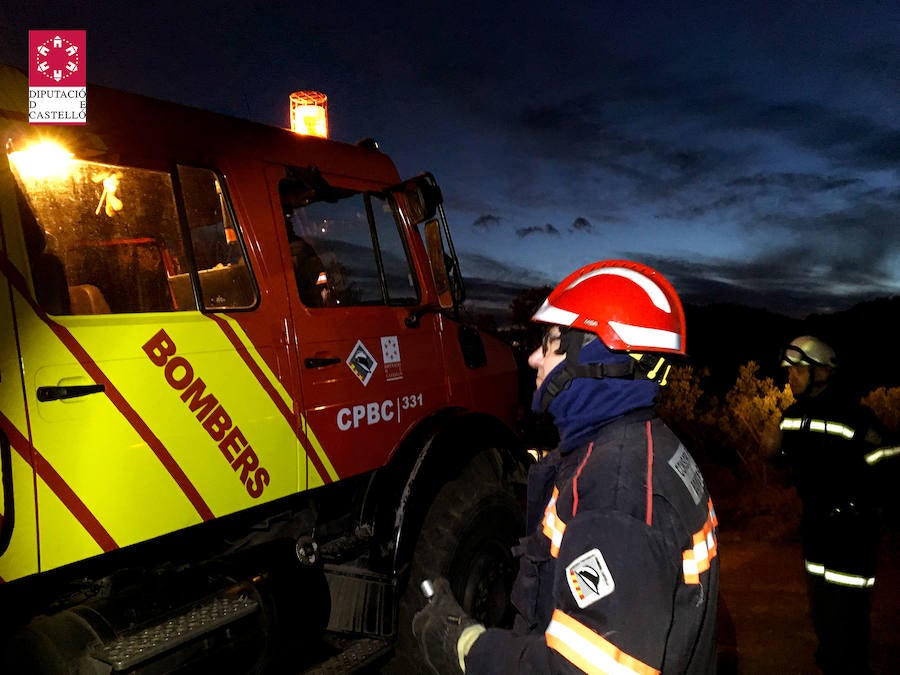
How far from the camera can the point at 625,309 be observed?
162 centimetres

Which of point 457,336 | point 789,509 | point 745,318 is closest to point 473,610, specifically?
point 457,336

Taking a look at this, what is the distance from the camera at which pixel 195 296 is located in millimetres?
2500

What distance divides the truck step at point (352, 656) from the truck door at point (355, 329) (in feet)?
2.50

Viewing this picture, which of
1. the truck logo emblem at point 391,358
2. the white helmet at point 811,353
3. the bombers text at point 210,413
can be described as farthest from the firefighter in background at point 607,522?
the white helmet at point 811,353

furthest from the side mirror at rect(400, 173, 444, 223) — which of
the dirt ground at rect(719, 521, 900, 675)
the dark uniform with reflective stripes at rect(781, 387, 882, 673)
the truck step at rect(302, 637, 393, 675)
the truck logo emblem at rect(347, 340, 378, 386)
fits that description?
the dirt ground at rect(719, 521, 900, 675)

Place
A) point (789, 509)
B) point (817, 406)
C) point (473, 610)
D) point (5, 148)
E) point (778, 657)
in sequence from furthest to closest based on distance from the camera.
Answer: point (789, 509) → point (778, 657) → point (817, 406) → point (473, 610) → point (5, 148)

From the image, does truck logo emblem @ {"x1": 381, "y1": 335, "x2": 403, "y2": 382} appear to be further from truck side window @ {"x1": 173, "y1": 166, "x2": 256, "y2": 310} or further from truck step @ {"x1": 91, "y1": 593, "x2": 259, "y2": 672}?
truck step @ {"x1": 91, "y1": 593, "x2": 259, "y2": 672}

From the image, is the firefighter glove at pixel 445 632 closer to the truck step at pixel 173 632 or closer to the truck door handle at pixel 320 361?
the truck step at pixel 173 632

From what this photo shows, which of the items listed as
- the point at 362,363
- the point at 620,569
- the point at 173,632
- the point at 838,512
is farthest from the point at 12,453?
the point at 838,512

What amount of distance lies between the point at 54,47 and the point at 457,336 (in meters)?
2.36

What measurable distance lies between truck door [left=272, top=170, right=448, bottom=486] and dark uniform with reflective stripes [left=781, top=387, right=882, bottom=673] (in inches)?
83.1

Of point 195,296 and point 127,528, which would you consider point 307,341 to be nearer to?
point 195,296

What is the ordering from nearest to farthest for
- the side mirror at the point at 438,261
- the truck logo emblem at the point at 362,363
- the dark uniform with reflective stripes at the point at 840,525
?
the truck logo emblem at the point at 362,363, the dark uniform with reflective stripes at the point at 840,525, the side mirror at the point at 438,261

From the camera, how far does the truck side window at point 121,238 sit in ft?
6.90
